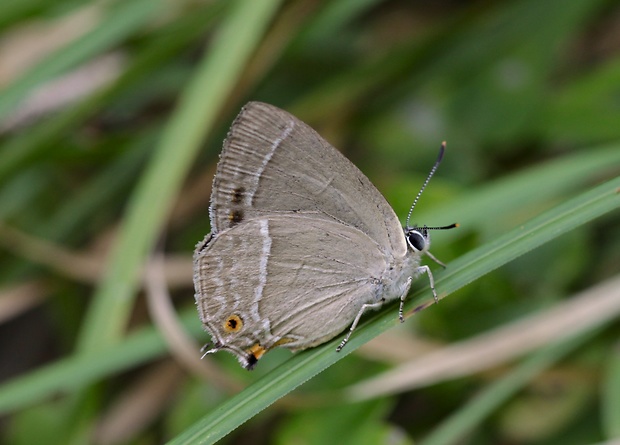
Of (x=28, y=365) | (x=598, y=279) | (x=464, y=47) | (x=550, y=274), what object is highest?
(x=464, y=47)

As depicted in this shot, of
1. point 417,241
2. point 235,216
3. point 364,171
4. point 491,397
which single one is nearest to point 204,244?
point 235,216

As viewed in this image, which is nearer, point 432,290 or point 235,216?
point 432,290

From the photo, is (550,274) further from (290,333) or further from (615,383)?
(290,333)

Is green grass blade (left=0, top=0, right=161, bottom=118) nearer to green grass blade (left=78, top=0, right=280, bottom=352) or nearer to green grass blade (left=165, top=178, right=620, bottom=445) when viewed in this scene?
green grass blade (left=78, top=0, right=280, bottom=352)

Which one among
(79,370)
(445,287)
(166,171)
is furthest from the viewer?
(166,171)

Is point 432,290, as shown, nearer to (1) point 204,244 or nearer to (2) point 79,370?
(1) point 204,244

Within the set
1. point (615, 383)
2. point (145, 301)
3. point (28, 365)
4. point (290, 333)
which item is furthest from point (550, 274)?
point (28, 365)
